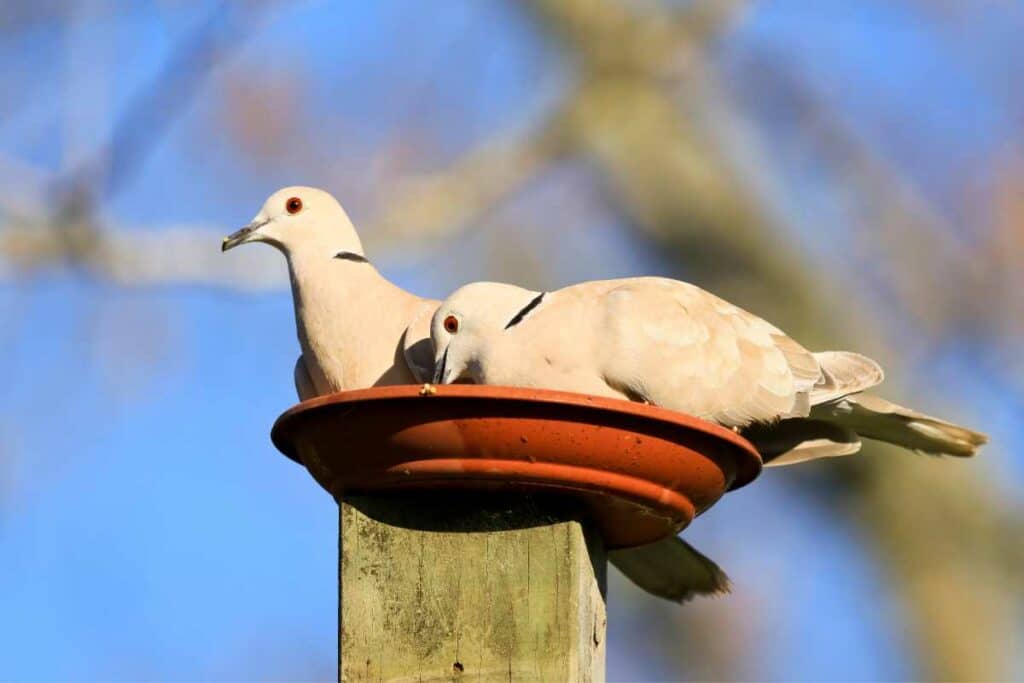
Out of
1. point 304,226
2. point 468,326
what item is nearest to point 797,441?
point 468,326

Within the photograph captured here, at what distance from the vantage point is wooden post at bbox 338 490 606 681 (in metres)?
3.18

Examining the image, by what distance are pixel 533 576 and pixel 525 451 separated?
0.21 metres

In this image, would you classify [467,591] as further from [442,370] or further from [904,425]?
[904,425]

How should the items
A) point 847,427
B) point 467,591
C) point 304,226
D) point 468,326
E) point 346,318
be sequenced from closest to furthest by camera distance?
point 467,591, point 468,326, point 346,318, point 304,226, point 847,427

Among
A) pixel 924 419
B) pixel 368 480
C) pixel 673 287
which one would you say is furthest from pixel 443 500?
pixel 924 419

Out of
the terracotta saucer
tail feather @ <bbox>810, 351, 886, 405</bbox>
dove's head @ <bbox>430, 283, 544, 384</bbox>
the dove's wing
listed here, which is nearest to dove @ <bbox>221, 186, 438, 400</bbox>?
dove's head @ <bbox>430, 283, 544, 384</bbox>

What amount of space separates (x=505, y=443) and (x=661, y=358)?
0.90 metres

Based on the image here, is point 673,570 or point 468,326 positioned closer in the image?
point 468,326

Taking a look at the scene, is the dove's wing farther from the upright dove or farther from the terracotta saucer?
the terracotta saucer

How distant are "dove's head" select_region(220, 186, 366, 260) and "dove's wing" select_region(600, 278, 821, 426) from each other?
0.70 metres

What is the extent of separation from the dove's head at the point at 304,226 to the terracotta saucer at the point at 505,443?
109 centimetres

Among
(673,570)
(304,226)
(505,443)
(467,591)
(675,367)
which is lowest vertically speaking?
(467,591)

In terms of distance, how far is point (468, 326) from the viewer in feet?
13.2

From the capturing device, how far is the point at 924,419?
4.70 meters
